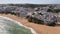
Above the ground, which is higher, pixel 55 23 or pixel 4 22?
pixel 4 22

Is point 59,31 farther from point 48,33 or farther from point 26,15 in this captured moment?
point 26,15

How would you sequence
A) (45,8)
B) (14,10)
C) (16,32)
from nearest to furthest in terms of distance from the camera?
1. (16,32)
2. (14,10)
3. (45,8)

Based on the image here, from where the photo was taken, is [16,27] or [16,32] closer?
[16,32]

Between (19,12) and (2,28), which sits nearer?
(2,28)

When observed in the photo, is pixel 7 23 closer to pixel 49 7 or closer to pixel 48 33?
pixel 48 33

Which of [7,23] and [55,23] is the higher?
[7,23]

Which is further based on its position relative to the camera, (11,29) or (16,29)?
(16,29)

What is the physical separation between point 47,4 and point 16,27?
7505 mm

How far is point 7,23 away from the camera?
1017 cm

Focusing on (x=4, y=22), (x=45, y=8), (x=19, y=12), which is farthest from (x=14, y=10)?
(x=4, y=22)

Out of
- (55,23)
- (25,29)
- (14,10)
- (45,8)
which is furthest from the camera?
(45,8)

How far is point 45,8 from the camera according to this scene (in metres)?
16.1

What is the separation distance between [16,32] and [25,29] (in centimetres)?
75

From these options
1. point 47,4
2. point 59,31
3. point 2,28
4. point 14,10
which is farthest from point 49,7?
point 2,28
